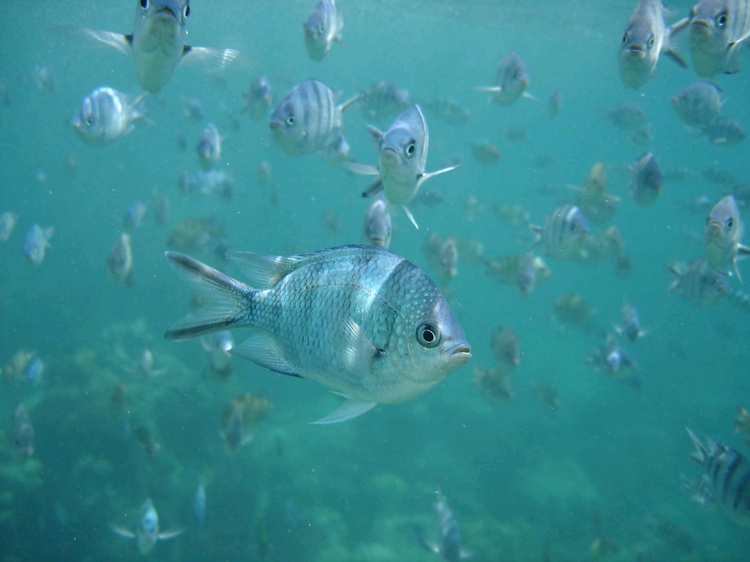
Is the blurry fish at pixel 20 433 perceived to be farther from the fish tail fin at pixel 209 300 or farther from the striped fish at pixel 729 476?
the striped fish at pixel 729 476

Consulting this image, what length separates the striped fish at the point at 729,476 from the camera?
166 inches

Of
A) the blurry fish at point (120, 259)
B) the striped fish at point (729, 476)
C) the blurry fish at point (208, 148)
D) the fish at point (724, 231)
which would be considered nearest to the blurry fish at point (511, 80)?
the fish at point (724, 231)

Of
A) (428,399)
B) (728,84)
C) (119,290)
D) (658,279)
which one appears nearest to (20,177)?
(119,290)

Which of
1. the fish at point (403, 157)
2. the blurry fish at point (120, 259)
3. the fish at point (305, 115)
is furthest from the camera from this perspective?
the blurry fish at point (120, 259)

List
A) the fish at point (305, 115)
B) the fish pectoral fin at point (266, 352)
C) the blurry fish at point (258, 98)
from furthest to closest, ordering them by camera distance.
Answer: the blurry fish at point (258, 98), the fish at point (305, 115), the fish pectoral fin at point (266, 352)

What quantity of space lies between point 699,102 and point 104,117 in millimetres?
7622

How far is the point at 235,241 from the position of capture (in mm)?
27531

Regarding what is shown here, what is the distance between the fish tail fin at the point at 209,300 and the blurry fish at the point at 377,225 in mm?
1922

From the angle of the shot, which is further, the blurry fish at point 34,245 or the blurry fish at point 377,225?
the blurry fish at point 34,245

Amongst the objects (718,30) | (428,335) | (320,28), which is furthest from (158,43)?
(718,30)

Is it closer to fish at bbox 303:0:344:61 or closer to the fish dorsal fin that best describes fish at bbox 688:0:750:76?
fish at bbox 303:0:344:61

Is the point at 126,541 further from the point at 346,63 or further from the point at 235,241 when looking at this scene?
the point at 346,63

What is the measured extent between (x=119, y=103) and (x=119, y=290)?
50.5 feet

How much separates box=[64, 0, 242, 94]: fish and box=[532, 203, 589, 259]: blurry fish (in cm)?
445
